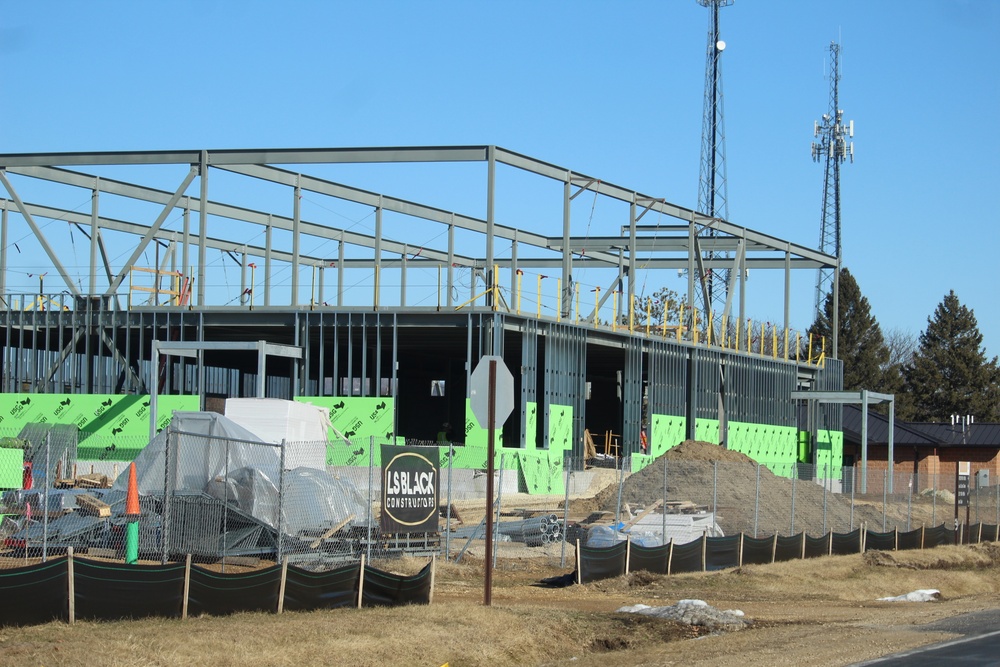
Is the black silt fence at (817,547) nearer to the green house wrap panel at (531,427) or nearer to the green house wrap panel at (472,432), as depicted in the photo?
the green house wrap panel at (531,427)

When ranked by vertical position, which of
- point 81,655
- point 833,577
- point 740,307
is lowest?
point 833,577

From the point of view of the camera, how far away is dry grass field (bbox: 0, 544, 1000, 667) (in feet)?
41.8

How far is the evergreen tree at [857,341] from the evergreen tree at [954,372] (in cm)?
251

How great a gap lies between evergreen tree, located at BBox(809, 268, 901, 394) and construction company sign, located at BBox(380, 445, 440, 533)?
2734 inches

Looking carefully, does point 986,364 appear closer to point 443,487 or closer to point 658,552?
point 443,487

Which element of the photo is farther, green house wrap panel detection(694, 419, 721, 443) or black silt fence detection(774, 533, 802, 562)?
green house wrap panel detection(694, 419, 721, 443)

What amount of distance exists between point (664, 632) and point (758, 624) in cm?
194

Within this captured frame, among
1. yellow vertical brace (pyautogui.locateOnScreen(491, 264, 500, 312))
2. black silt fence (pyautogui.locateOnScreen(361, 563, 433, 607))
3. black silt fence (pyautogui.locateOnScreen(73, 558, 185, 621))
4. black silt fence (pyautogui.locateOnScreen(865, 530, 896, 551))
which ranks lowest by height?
black silt fence (pyautogui.locateOnScreen(865, 530, 896, 551))

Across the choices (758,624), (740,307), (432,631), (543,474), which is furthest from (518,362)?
(432,631)

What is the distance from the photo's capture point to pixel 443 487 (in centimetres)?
3406

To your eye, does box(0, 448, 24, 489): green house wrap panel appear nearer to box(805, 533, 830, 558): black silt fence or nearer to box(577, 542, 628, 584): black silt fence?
box(577, 542, 628, 584): black silt fence

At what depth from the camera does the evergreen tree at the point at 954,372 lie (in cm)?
8844

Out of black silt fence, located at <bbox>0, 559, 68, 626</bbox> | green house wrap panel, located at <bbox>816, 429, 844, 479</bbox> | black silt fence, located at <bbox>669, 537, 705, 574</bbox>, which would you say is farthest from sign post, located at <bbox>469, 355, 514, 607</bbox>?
green house wrap panel, located at <bbox>816, 429, 844, 479</bbox>

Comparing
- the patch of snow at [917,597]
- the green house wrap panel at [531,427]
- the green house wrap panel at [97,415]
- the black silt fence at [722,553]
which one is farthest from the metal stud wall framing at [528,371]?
the patch of snow at [917,597]
